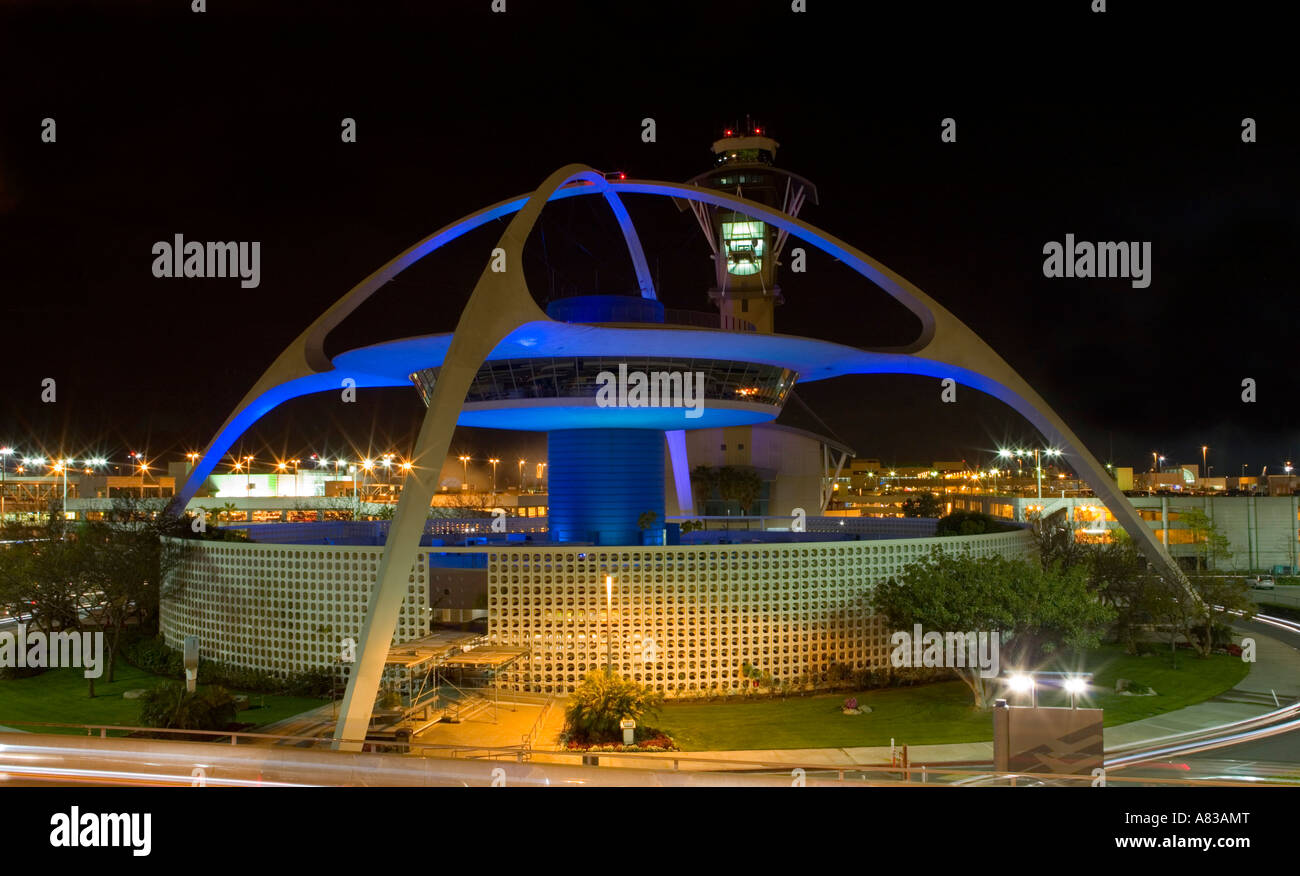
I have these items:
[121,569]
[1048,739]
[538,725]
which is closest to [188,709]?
[538,725]

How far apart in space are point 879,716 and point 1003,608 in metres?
4.17

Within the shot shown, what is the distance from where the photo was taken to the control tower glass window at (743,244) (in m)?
95.8

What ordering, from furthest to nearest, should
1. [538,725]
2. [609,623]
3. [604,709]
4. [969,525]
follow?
[969,525], [609,623], [538,725], [604,709]

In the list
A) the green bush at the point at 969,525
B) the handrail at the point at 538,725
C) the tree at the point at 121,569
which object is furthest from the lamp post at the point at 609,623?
the green bush at the point at 969,525

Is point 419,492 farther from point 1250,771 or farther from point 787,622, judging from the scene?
point 1250,771

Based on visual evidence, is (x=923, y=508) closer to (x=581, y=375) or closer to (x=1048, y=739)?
(x=581, y=375)

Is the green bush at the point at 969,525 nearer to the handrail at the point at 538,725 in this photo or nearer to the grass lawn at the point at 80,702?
the handrail at the point at 538,725

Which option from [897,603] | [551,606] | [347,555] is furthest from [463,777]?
[897,603]

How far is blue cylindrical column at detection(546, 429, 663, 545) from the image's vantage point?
3462 centimetres

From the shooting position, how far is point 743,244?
3772 inches

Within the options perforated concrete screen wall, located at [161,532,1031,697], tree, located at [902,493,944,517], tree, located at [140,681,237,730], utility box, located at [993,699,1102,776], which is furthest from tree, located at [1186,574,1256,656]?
tree, located at [902,493,944,517]

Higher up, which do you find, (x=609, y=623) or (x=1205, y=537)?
(x=1205, y=537)

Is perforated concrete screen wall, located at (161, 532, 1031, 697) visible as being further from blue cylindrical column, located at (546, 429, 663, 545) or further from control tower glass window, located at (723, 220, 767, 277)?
control tower glass window, located at (723, 220, 767, 277)

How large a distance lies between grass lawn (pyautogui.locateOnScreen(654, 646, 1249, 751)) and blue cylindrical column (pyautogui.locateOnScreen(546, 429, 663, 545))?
12853 millimetres
